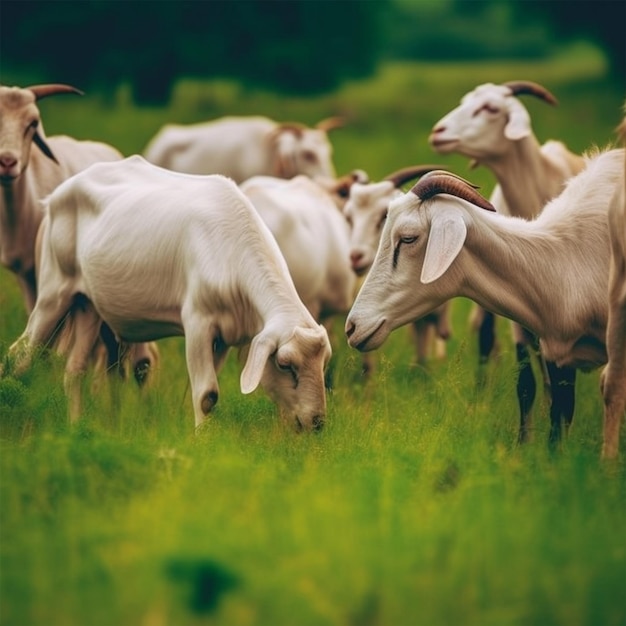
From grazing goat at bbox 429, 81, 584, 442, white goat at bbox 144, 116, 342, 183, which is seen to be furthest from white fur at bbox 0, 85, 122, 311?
white goat at bbox 144, 116, 342, 183

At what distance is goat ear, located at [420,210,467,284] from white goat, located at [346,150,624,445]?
3cm

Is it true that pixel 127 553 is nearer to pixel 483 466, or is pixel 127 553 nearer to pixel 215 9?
pixel 483 466

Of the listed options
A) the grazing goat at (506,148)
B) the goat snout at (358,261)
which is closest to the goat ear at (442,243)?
the grazing goat at (506,148)

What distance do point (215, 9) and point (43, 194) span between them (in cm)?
2272

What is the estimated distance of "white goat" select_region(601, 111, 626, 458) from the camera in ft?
21.5

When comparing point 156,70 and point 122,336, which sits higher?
point 122,336

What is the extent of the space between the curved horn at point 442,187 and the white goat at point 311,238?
9.75 ft

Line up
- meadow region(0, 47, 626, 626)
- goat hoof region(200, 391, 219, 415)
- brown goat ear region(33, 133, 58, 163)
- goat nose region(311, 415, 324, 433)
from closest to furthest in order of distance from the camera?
meadow region(0, 47, 626, 626) → goat nose region(311, 415, 324, 433) → goat hoof region(200, 391, 219, 415) → brown goat ear region(33, 133, 58, 163)

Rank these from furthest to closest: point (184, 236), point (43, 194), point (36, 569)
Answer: point (43, 194) < point (184, 236) < point (36, 569)

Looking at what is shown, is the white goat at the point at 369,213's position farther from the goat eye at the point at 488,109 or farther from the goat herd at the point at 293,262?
the goat eye at the point at 488,109

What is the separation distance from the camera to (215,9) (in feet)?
105

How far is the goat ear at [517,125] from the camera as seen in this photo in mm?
9664

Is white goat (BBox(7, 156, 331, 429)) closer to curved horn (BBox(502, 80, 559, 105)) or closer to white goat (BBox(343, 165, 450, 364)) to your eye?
white goat (BBox(343, 165, 450, 364))

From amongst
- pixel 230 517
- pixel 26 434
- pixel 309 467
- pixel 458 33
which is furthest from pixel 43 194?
pixel 458 33
